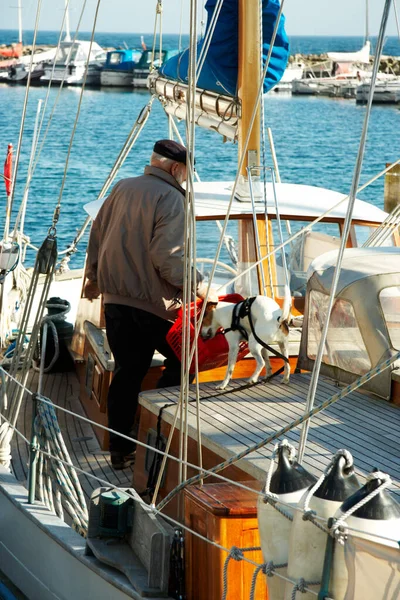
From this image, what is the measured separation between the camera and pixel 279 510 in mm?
3133

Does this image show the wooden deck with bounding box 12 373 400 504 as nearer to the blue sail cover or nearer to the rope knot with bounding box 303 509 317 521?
the rope knot with bounding box 303 509 317 521

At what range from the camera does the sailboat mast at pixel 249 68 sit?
22.2 feet

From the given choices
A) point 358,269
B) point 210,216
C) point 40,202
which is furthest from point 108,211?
point 40,202

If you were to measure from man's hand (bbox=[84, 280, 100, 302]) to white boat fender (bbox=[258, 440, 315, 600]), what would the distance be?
2602mm

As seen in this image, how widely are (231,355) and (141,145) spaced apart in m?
41.3

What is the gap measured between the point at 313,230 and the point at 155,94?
2.92 meters

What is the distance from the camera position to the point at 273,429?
439 centimetres

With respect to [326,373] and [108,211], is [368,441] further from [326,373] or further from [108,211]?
[108,211]

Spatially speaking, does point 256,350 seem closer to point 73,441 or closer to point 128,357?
point 128,357

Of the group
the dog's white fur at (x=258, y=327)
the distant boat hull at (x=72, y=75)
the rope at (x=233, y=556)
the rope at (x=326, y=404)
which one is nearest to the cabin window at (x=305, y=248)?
the dog's white fur at (x=258, y=327)

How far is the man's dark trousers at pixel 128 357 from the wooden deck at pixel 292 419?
13.1 inches

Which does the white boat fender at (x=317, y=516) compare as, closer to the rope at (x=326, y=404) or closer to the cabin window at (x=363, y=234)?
the rope at (x=326, y=404)

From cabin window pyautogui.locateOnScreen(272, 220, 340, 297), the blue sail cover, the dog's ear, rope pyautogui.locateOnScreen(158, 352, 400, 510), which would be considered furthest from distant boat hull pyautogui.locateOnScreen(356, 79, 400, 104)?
rope pyautogui.locateOnScreen(158, 352, 400, 510)

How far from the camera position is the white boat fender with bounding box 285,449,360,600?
3004 millimetres
